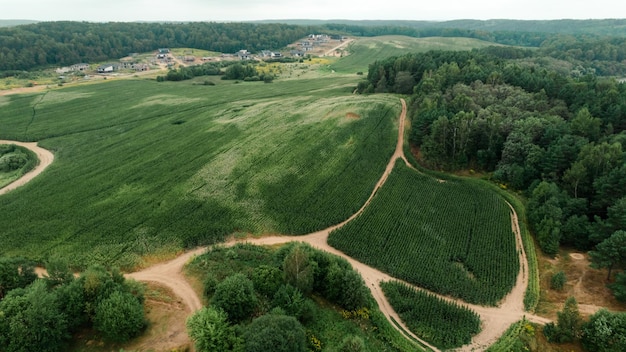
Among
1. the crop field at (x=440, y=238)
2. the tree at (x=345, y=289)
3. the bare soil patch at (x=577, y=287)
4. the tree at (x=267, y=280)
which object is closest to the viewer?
the tree at (x=267, y=280)

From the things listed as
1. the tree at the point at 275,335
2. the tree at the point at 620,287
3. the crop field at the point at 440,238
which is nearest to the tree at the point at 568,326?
the crop field at the point at 440,238

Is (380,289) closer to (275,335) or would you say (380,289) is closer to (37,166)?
(275,335)

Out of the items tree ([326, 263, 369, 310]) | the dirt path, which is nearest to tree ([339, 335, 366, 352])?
tree ([326, 263, 369, 310])

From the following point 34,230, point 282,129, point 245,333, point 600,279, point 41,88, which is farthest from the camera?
point 41,88

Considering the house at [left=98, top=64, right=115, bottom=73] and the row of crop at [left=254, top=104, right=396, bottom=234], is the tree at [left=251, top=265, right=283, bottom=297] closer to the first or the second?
the row of crop at [left=254, top=104, right=396, bottom=234]

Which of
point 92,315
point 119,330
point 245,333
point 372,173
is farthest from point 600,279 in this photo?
point 92,315

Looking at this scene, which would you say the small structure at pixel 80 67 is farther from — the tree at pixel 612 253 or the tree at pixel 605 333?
the tree at pixel 605 333

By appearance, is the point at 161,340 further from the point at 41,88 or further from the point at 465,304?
the point at 41,88
